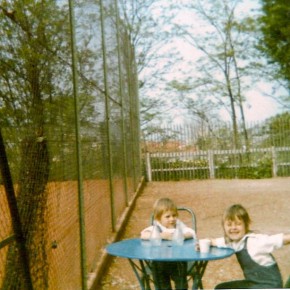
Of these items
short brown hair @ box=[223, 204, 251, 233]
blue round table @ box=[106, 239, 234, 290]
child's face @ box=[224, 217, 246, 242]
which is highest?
short brown hair @ box=[223, 204, 251, 233]

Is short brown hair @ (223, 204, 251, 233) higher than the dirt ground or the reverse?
higher

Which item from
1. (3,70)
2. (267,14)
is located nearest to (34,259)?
(3,70)

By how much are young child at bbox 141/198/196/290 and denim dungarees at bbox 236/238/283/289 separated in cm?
33

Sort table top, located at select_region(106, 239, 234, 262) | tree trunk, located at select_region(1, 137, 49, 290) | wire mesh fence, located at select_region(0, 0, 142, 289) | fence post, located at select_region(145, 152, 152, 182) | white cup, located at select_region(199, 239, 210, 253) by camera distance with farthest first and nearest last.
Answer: fence post, located at select_region(145, 152, 152, 182)
white cup, located at select_region(199, 239, 210, 253)
table top, located at select_region(106, 239, 234, 262)
tree trunk, located at select_region(1, 137, 49, 290)
wire mesh fence, located at select_region(0, 0, 142, 289)

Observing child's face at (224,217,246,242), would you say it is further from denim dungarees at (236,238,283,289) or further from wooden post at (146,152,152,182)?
wooden post at (146,152,152,182)

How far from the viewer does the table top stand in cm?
231

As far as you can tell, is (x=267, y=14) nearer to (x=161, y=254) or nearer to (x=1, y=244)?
(x=161, y=254)

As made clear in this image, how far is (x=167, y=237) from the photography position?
2838mm

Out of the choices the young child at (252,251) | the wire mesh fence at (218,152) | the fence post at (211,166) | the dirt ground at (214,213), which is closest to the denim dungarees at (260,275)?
the young child at (252,251)

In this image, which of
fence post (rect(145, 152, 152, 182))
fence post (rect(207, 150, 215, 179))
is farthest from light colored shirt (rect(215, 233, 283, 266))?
fence post (rect(207, 150, 215, 179))

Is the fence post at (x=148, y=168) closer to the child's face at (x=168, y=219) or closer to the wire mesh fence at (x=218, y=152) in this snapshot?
the wire mesh fence at (x=218, y=152)

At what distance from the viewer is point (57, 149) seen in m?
2.65

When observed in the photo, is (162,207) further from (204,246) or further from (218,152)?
(218,152)

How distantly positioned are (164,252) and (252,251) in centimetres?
44
